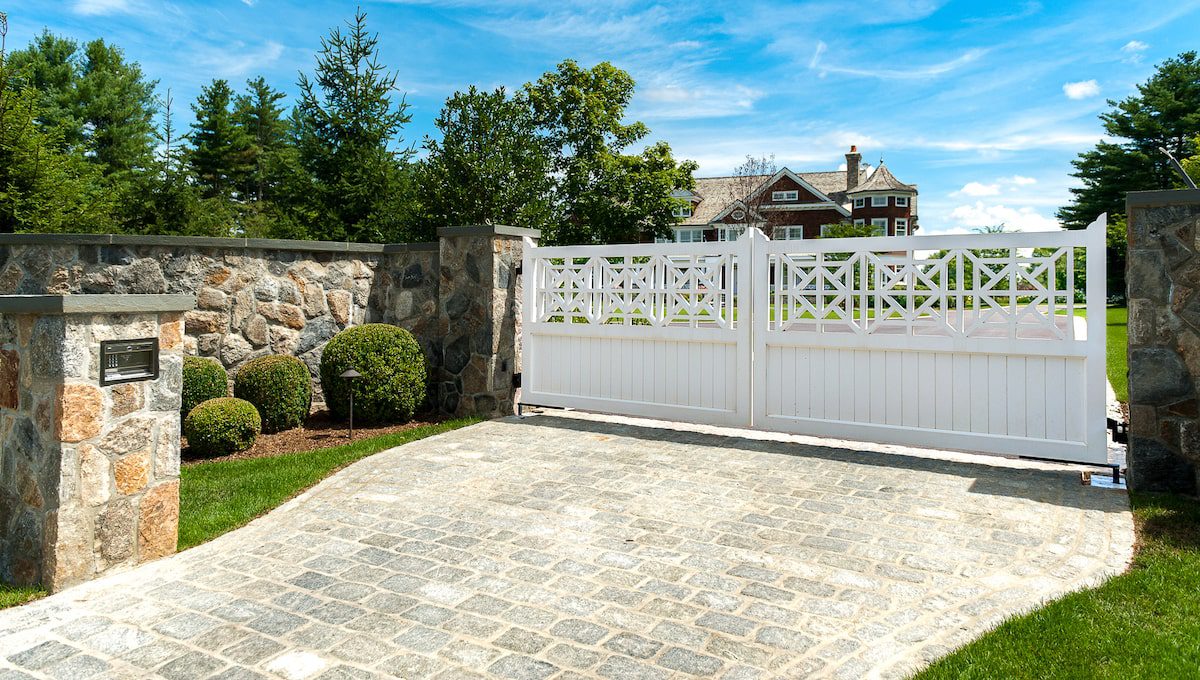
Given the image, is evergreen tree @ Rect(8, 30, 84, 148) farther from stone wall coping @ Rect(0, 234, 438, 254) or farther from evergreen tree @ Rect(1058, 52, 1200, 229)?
evergreen tree @ Rect(1058, 52, 1200, 229)

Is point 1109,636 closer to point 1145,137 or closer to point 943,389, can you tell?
point 943,389

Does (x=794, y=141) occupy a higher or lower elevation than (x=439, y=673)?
higher

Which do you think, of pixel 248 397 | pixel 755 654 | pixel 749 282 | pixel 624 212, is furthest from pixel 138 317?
pixel 624 212

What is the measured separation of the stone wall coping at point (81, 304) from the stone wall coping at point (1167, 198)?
5.71 metres

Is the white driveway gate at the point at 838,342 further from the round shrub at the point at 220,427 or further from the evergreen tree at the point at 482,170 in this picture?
the evergreen tree at the point at 482,170

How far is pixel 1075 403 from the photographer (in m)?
5.55

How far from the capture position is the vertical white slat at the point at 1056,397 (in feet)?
18.3

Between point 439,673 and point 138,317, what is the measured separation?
93.9 inches

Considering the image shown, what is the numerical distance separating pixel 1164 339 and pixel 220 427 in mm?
7085

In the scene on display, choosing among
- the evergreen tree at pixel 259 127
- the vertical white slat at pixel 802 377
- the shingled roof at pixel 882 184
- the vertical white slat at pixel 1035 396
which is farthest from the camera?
the shingled roof at pixel 882 184

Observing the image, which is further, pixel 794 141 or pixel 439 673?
pixel 794 141

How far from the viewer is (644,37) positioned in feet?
47.3

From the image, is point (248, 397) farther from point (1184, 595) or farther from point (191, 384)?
point (1184, 595)

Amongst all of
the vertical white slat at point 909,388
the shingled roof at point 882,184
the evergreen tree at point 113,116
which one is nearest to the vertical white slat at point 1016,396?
the vertical white slat at point 909,388
